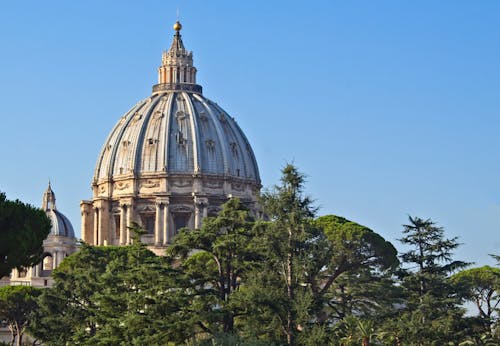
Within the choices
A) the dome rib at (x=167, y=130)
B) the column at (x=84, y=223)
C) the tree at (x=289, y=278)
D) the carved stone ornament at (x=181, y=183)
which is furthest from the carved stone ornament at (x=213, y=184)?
the tree at (x=289, y=278)

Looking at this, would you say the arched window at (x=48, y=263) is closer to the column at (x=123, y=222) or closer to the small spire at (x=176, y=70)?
the column at (x=123, y=222)

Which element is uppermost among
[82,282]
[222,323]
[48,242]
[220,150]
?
[220,150]

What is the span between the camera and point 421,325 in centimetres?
4519

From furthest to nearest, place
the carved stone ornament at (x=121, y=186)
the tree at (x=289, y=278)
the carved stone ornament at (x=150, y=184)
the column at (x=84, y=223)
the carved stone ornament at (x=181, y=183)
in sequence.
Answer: the column at (x=84, y=223), the carved stone ornament at (x=121, y=186), the carved stone ornament at (x=181, y=183), the carved stone ornament at (x=150, y=184), the tree at (x=289, y=278)

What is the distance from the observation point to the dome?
331 feet

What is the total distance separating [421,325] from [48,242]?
59000mm

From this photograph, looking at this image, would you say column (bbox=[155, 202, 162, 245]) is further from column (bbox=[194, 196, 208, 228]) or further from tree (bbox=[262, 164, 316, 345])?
tree (bbox=[262, 164, 316, 345])

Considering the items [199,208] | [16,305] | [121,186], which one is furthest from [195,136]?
[16,305]

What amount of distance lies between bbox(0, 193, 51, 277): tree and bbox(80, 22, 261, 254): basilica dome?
63.4 meters

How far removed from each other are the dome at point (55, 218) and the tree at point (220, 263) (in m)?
55.4

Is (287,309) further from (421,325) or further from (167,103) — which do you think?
(167,103)

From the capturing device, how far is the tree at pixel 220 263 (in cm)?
4156

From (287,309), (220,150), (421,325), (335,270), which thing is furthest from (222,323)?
(220,150)

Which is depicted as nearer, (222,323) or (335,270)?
(222,323)
